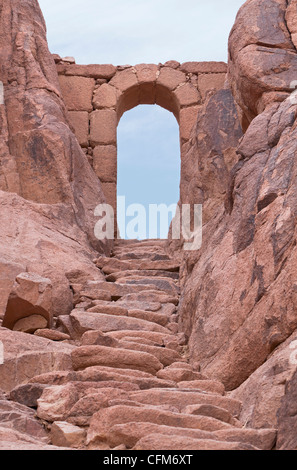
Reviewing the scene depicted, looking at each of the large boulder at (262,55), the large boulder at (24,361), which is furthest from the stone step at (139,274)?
the large boulder at (24,361)

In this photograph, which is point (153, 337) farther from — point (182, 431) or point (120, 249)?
point (120, 249)

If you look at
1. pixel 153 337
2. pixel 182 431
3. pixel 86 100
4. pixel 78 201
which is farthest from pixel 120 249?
pixel 182 431

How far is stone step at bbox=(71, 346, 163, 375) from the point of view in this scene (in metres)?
4.39

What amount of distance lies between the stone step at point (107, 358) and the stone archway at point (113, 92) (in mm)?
7359

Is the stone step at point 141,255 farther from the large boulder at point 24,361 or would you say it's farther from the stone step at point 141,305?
the large boulder at point 24,361

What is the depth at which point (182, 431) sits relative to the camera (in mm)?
2787

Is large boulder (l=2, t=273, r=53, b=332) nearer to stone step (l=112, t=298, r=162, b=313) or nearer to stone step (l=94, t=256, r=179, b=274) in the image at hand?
stone step (l=112, t=298, r=162, b=313)

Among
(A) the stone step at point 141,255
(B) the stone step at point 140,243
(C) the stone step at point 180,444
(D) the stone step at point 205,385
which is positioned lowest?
(D) the stone step at point 205,385

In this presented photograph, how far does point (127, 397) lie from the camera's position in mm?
3482

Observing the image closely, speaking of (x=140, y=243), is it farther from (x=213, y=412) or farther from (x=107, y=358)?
(x=213, y=412)

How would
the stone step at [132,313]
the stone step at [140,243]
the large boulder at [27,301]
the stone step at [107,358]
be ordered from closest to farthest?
the stone step at [107,358]
the large boulder at [27,301]
the stone step at [132,313]
the stone step at [140,243]

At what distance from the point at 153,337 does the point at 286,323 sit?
190cm

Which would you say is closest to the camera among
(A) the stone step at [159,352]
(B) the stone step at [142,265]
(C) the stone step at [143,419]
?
(C) the stone step at [143,419]

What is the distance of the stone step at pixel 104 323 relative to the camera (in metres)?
5.68
